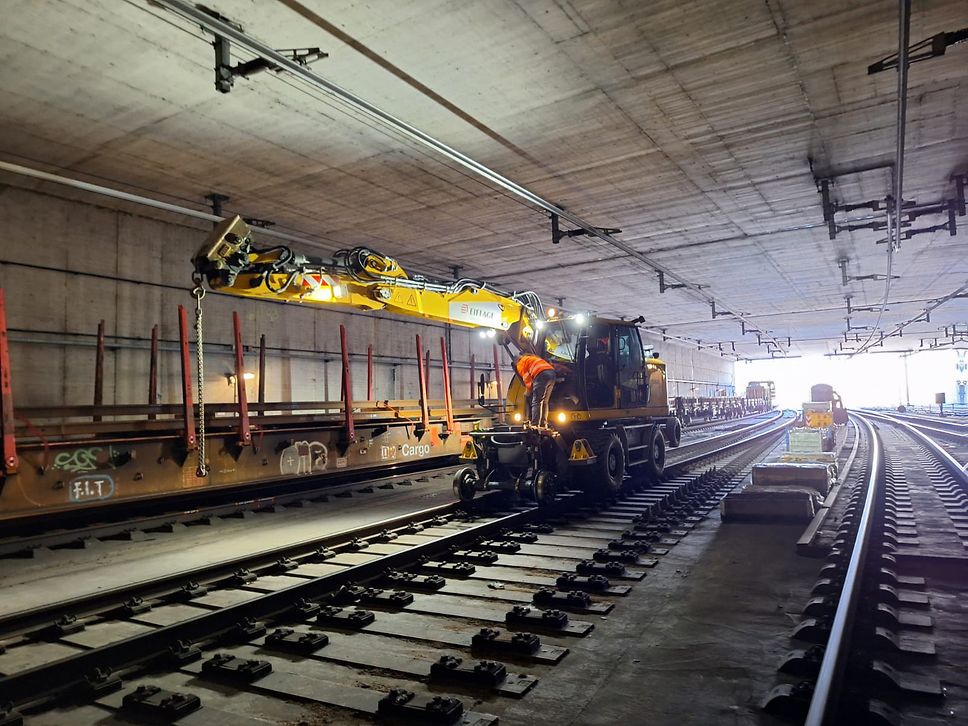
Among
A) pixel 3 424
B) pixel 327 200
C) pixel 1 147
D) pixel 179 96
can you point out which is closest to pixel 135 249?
pixel 1 147

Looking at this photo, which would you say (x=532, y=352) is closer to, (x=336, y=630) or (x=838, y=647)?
(x=336, y=630)

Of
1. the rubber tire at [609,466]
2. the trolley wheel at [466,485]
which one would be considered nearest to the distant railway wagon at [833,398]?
the rubber tire at [609,466]

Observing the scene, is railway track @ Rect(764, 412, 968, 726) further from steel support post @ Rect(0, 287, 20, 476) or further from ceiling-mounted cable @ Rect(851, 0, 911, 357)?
steel support post @ Rect(0, 287, 20, 476)

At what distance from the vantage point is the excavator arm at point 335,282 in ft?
16.4

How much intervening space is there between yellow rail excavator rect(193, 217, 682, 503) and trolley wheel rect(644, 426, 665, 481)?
2cm

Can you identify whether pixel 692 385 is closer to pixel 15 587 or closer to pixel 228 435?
pixel 228 435

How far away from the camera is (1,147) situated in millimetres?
8766

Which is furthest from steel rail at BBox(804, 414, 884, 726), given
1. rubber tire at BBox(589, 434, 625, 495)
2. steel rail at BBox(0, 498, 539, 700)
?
steel rail at BBox(0, 498, 539, 700)

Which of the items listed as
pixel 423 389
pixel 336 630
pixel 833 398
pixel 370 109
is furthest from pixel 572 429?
pixel 833 398

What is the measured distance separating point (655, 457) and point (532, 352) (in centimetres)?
389

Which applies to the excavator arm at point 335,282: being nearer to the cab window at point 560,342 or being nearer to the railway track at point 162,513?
the cab window at point 560,342

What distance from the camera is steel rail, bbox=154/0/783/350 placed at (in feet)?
18.5

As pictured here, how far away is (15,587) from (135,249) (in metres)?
7.63

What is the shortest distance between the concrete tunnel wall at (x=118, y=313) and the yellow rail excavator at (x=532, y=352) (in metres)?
6.53
